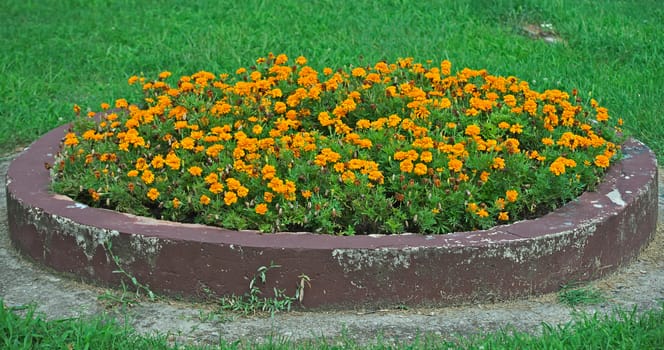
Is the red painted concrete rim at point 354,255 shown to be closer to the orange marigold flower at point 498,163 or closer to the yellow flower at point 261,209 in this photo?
the yellow flower at point 261,209

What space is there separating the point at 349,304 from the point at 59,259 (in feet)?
4.16

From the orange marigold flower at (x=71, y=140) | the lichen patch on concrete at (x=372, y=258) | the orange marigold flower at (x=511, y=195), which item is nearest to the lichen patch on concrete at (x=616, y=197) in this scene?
the orange marigold flower at (x=511, y=195)

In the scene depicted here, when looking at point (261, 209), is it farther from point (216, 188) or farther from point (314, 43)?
point (314, 43)

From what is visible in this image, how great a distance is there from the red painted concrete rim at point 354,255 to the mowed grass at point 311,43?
7.23ft

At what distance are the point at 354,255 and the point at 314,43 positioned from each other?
4.30m

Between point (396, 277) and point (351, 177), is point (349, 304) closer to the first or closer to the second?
point (396, 277)

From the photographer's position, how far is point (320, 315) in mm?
4418

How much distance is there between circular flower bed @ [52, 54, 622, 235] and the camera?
462cm

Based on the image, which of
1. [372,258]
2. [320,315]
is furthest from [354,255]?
[320,315]

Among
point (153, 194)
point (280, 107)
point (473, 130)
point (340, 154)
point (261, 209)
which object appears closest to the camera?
point (261, 209)

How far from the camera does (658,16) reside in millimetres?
9156

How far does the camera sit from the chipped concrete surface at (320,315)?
4.29m

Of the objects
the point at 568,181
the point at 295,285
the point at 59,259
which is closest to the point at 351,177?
the point at 295,285

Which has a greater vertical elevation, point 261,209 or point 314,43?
point 261,209
